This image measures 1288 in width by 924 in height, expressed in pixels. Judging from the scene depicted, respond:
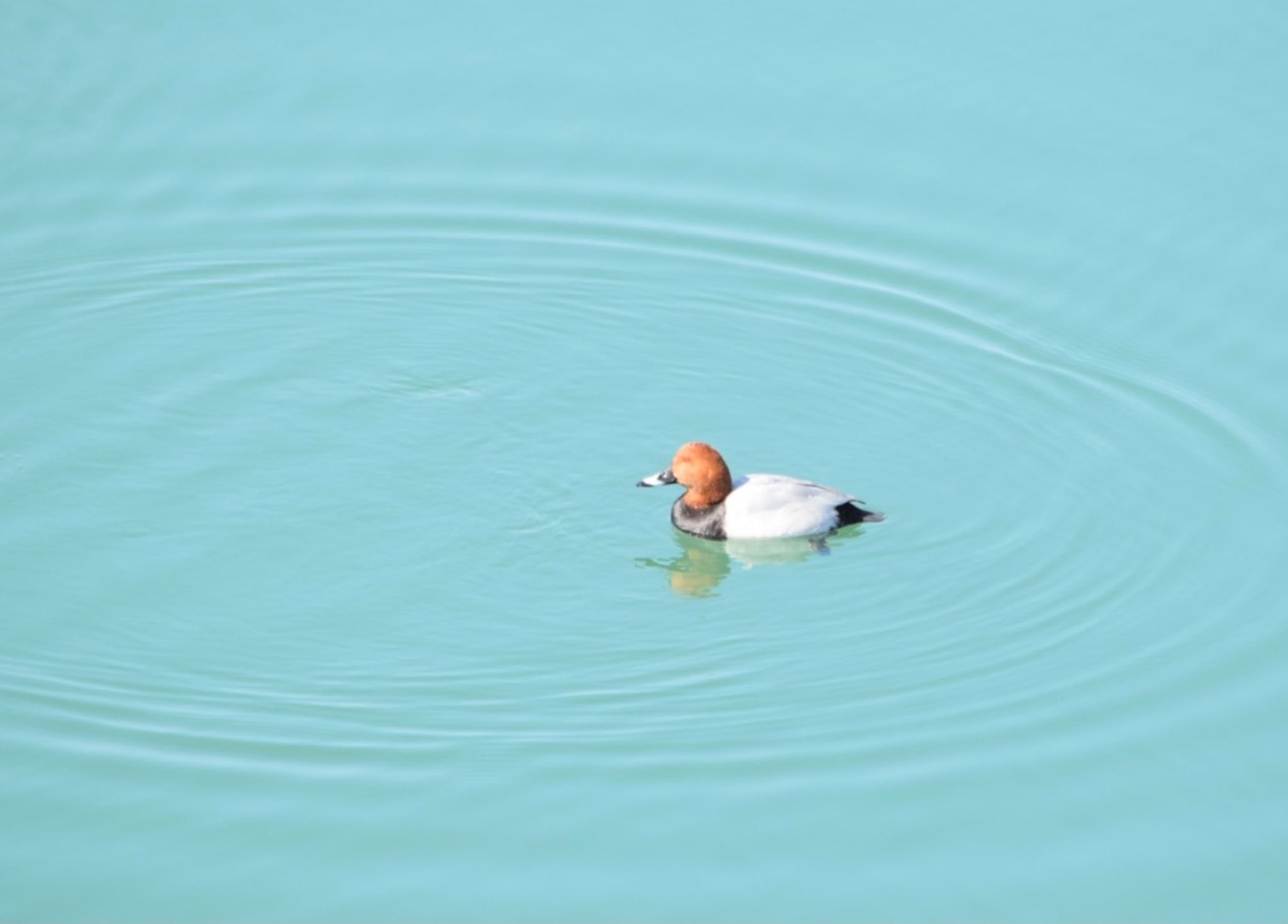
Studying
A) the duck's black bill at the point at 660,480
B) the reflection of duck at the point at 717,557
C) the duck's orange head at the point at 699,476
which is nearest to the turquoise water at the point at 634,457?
the reflection of duck at the point at 717,557

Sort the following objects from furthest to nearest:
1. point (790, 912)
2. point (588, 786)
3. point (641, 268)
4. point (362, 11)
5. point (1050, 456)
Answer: point (362, 11) → point (641, 268) → point (1050, 456) → point (588, 786) → point (790, 912)

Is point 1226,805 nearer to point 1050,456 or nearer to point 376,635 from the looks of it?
point 1050,456

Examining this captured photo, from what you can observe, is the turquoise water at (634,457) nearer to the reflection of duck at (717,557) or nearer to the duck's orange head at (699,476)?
the reflection of duck at (717,557)

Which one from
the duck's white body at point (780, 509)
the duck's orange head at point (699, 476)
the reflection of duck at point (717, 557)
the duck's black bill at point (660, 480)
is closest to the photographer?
the reflection of duck at point (717, 557)

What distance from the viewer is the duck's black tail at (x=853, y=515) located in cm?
1210

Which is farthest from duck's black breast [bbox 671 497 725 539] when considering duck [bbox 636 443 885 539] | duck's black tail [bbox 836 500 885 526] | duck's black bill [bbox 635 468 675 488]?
duck's black tail [bbox 836 500 885 526]

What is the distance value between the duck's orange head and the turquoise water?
296 millimetres

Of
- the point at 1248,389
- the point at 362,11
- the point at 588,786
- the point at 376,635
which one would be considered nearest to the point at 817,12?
the point at 362,11

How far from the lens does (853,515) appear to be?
479 inches

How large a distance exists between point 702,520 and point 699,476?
0.92 feet

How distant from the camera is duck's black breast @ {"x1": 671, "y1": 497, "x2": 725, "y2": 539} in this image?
12.3m

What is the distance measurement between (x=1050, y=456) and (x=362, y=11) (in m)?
8.06

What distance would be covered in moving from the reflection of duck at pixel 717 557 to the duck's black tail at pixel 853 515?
4.8 inches

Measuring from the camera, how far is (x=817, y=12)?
18.0m
